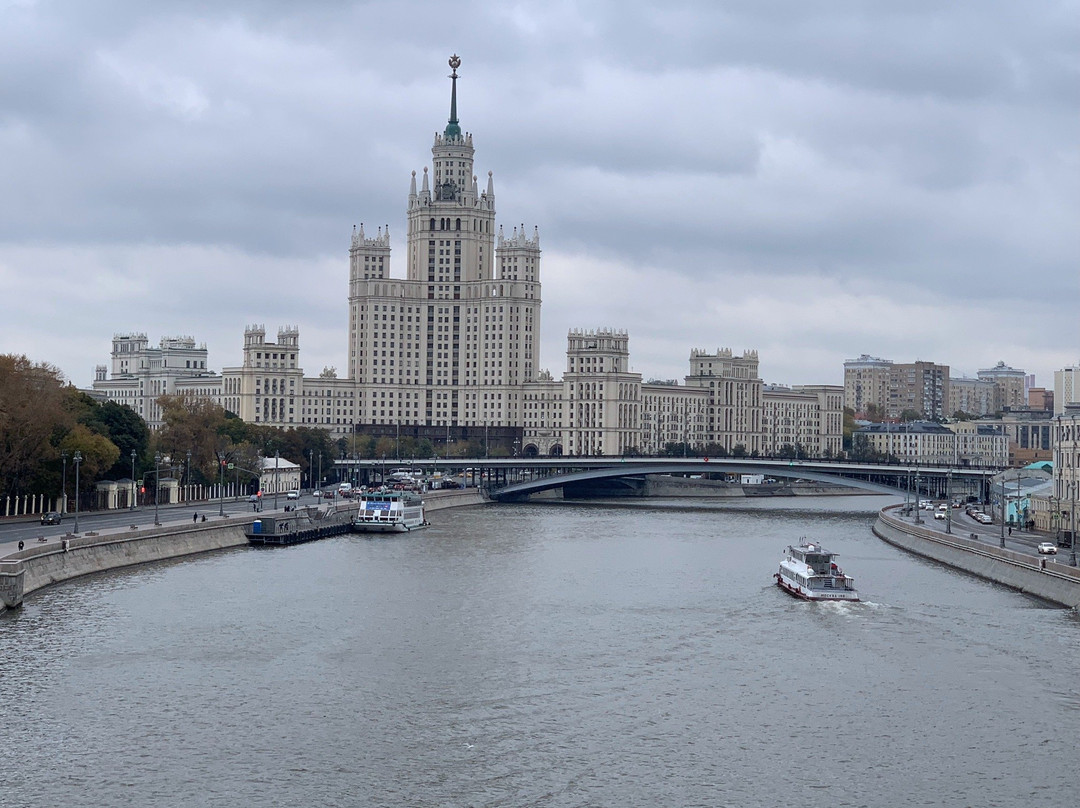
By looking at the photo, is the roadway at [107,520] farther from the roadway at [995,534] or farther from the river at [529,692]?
the roadway at [995,534]

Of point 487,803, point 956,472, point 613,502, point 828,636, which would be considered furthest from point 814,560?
point 613,502

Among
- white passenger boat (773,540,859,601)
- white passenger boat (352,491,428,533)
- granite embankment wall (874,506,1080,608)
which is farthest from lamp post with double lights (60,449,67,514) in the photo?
granite embankment wall (874,506,1080,608)

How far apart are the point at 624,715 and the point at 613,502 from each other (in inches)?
4922

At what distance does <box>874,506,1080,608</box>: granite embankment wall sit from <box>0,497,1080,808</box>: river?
1.28m

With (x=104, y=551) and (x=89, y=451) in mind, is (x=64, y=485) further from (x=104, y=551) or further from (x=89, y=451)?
(x=104, y=551)

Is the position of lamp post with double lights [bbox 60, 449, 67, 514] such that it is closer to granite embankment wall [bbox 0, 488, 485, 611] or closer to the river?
granite embankment wall [bbox 0, 488, 485, 611]

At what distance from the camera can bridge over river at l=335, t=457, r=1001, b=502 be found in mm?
153125

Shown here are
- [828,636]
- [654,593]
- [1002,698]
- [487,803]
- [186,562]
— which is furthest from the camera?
[186,562]

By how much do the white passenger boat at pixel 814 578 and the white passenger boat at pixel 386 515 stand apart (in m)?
44.1

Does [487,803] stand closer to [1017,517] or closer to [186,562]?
[186,562]

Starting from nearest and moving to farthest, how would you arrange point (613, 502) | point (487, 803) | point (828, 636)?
point (487, 803) < point (828, 636) < point (613, 502)

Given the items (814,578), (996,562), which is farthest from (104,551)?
(996,562)

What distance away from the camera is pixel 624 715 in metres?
48.1

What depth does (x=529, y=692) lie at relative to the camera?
50938mm
